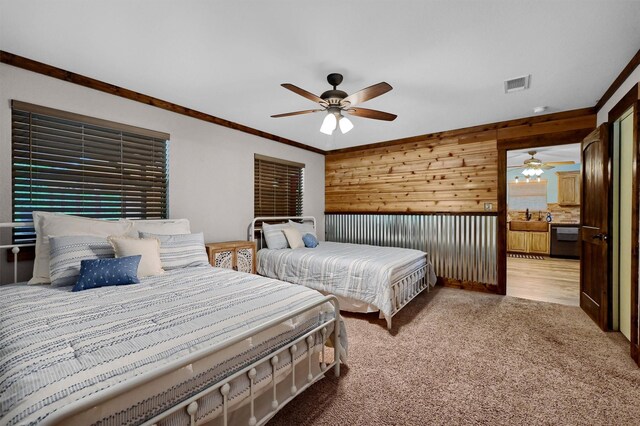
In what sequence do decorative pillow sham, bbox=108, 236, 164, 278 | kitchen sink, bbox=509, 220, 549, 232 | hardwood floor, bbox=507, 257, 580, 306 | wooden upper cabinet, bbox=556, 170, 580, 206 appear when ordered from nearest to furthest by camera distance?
1. decorative pillow sham, bbox=108, 236, 164, 278
2. hardwood floor, bbox=507, 257, 580, 306
3. kitchen sink, bbox=509, 220, 549, 232
4. wooden upper cabinet, bbox=556, 170, 580, 206

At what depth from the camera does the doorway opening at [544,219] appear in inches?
210

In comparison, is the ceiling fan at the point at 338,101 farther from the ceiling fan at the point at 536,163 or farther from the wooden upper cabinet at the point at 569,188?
the wooden upper cabinet at the point at 569,188

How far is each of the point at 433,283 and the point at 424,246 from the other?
2.33 feet

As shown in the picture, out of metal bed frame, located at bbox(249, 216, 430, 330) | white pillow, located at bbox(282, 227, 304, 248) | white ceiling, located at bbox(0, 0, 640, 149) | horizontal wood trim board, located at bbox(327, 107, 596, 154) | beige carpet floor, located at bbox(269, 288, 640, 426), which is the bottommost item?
beige carpet floor, located at bbox(269, 288, 640, 426)

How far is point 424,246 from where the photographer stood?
4816mm

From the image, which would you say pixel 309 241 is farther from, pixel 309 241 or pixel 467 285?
pixel 467 285

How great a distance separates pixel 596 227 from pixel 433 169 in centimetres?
218

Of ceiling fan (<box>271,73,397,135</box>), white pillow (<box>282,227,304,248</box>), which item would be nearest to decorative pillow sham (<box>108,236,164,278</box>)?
ceiling fan (<box>271,73,397,135</box>)

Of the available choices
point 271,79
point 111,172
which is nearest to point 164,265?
point 111,172

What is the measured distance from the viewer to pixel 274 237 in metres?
4.29

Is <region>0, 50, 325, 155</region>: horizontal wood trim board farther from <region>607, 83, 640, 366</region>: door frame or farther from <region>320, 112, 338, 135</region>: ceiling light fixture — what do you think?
<region>607, 83, 640, 366</region>: door frame

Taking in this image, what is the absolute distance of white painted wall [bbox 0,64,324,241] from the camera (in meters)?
2.39

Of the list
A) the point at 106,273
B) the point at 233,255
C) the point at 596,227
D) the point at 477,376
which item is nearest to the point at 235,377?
the point at 106,273

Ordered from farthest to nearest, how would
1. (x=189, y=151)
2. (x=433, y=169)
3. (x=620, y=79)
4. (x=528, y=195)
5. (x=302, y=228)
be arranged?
(x=528, y=195) < (x=302, y=228) < (x=433, y=169) < (x=189, y=151) < (x=620, y=79)
